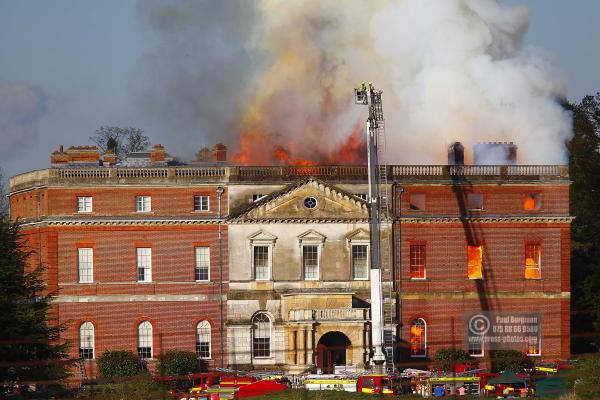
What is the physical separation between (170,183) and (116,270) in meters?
4.88

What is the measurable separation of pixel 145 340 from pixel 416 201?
1457 centimetres

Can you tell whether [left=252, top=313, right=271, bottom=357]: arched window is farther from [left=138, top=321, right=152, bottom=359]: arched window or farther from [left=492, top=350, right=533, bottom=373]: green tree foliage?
[left=492, top=350, right=533, bottom=373]: green tree foliage

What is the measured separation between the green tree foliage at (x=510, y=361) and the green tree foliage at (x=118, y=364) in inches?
649

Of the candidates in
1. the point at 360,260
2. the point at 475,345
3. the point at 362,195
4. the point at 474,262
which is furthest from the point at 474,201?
the point at 475,345

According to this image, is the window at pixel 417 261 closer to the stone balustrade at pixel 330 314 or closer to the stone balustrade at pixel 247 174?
the stone balustrade at pixel 247 174

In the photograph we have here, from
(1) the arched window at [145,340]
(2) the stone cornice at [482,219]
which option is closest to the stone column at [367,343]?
(2) the stone cornice at [482,219]

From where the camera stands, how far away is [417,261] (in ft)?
257

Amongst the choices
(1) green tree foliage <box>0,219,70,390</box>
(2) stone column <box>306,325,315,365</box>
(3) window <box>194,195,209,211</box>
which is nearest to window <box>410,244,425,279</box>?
(2) stone column <box>306,325,315,365</box>

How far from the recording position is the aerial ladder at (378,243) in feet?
234

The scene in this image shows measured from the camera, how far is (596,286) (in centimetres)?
8350

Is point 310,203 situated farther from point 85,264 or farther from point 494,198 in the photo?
point 85,264

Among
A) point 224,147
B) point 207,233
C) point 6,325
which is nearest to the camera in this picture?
point 6,325

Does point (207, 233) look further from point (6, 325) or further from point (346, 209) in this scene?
point (6, 325)

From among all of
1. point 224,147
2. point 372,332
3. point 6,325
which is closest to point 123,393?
point 6,325
